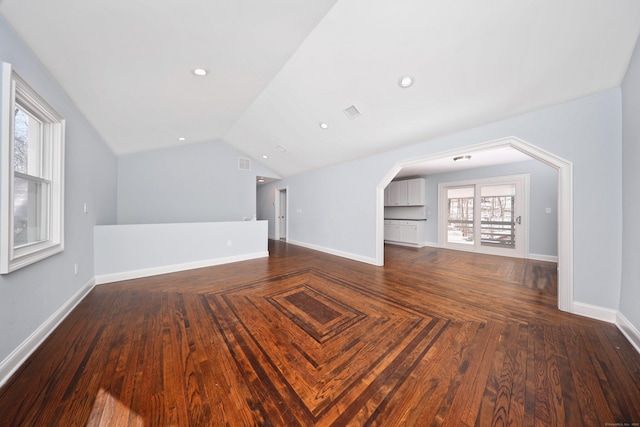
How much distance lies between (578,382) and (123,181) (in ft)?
23.5

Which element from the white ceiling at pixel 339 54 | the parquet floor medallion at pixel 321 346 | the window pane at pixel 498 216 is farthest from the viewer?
the window pane at pixel 498 216

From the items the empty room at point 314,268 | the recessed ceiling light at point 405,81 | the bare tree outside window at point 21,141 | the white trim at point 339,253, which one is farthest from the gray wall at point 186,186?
the recessed ceiling light at point 405,81

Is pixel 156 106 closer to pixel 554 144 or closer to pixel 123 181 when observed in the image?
pixel 123 181

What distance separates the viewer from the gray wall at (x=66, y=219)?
157cm

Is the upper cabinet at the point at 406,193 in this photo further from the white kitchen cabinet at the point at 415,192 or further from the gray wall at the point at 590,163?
the gray wall at the point at 590,163

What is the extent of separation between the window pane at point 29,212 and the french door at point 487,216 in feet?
25.4

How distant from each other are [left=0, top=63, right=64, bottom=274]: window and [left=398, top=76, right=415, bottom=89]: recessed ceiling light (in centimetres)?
337

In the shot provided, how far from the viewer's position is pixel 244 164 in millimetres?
6445

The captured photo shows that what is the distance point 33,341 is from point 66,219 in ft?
4.19

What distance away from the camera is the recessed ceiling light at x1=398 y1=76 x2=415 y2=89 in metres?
2.60

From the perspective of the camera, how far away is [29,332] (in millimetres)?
1772

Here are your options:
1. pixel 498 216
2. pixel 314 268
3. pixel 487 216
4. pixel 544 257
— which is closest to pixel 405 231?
pixel 487 216

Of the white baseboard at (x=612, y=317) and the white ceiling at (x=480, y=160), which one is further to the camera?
the white ceiling at (x=480, y=160)

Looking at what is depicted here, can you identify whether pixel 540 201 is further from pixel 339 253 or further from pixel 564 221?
pixel 339 253
